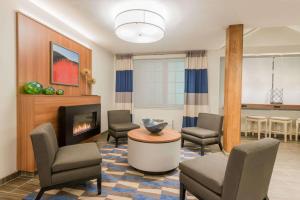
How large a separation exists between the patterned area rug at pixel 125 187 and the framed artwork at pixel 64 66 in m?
1.73

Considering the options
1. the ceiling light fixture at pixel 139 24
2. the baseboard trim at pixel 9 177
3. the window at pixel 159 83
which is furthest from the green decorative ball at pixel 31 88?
the window at pixel 159 83

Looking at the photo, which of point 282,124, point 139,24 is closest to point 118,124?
point 139,24

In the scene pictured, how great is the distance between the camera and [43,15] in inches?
106

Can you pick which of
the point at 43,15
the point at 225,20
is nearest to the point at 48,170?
the point at 43,15

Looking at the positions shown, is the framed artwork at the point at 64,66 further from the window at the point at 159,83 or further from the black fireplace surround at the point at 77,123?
the window at the point at 159,83

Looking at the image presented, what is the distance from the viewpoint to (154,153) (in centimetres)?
239

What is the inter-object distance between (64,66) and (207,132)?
301cm

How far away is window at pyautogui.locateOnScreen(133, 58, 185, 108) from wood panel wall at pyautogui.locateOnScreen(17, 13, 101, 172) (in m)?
2.68

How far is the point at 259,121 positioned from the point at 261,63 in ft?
5.48

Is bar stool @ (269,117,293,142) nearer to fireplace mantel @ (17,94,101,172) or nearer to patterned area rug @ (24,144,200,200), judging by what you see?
patterned area rug @ (24,144,200,200)

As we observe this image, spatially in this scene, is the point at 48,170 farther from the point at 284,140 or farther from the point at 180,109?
the point at 284,140

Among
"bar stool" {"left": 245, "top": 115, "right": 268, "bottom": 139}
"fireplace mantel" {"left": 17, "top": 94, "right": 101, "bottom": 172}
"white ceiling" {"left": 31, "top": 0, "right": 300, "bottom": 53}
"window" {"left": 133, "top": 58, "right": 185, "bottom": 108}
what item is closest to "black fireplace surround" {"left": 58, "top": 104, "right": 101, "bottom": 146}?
"fireplace mantel" {"left": 17, "top": 94, "right": 101, "bottom": 172}

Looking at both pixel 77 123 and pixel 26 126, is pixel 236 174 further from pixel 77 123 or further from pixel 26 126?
pixel 77 123

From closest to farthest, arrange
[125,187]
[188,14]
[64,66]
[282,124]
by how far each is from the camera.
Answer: [125,187]
[188,14]
[64,66]
[282,124]
